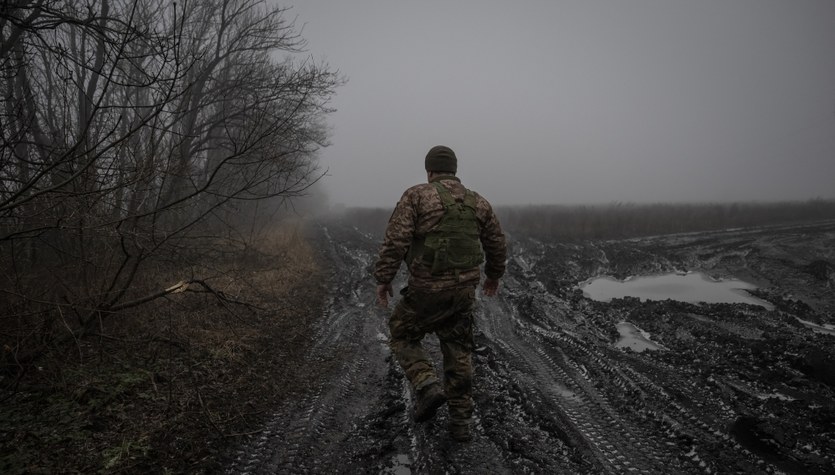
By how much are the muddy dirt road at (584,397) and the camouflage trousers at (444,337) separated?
1.21 ft

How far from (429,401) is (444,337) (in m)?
0.55

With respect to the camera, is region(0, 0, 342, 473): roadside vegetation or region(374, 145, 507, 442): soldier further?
region(374, 145, 507, 442): soldier

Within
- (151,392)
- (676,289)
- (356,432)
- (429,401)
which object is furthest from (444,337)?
(676,289)

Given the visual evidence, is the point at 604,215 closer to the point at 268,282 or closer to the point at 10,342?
the point at 268,282

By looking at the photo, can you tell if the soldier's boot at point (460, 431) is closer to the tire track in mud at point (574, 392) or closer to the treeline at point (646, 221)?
the tire track in mud at point (574, 392)

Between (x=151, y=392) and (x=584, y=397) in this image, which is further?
(x=584, y=397)

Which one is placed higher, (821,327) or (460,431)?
(460,431)

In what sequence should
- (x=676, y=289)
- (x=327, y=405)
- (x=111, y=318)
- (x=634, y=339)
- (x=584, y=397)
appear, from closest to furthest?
(x=327, y=405), (x=584, y=397), (x=111, y=318), (x=634, y=339), (x=676, y=289)

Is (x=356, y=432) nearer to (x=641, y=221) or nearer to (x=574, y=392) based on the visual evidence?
(x=574, y=392)

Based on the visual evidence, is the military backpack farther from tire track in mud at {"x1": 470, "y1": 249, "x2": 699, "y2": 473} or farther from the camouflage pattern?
tire track in mud at {"x1": 470, "y1": 249, "x2": 699, "y2": 473}

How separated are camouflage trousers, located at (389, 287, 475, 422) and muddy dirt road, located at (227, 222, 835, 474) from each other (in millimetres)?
368

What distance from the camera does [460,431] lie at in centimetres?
291

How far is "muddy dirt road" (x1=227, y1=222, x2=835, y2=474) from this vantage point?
9.00 feet

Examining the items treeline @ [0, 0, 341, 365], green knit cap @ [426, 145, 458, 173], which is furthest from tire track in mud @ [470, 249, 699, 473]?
treeline @ [0, 0, 341, 365]
